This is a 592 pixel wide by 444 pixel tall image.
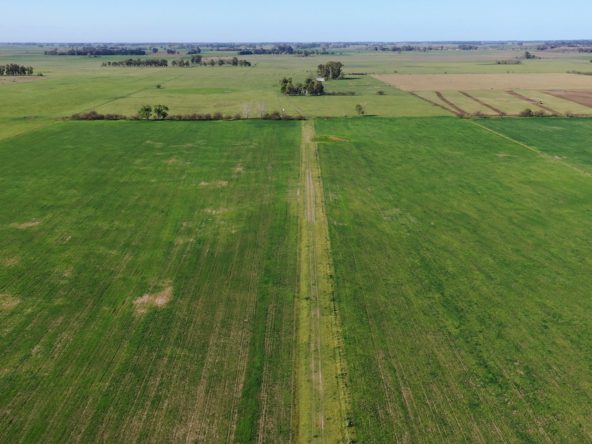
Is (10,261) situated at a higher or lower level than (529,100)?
lower

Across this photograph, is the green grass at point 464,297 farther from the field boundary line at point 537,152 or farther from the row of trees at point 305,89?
the row of trees at point 305,89

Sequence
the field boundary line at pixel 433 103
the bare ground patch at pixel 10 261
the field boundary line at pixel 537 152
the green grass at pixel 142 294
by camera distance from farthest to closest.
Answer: the field boundary line at pixel 433 103
the field boundary line at pixel 537 152
the bare ground patch at pixel 10 261
the green grass at pixel 142 294

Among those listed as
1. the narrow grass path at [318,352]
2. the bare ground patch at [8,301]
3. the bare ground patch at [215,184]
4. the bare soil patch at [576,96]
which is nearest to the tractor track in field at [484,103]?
the bare soil patch at [576,96]

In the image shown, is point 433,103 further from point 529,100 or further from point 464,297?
point 464,297

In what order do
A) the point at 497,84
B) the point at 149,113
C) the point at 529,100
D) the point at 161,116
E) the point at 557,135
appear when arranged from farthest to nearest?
the point at 497,84
the point at 529,100
the point at 161,116
the point at 149,113
the point at 557,135

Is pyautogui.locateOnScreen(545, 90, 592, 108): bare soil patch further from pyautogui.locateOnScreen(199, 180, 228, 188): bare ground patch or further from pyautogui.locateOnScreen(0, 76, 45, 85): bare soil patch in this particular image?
pyautogui.locateOnScreen(0, 76, 45, 85): bare soil patch

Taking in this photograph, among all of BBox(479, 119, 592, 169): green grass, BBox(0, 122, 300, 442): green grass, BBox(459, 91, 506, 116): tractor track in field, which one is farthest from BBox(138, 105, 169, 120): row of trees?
BBox(459, 91, 506, 116): tractor track in field

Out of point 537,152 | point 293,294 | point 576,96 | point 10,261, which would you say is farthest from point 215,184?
point 576,96
